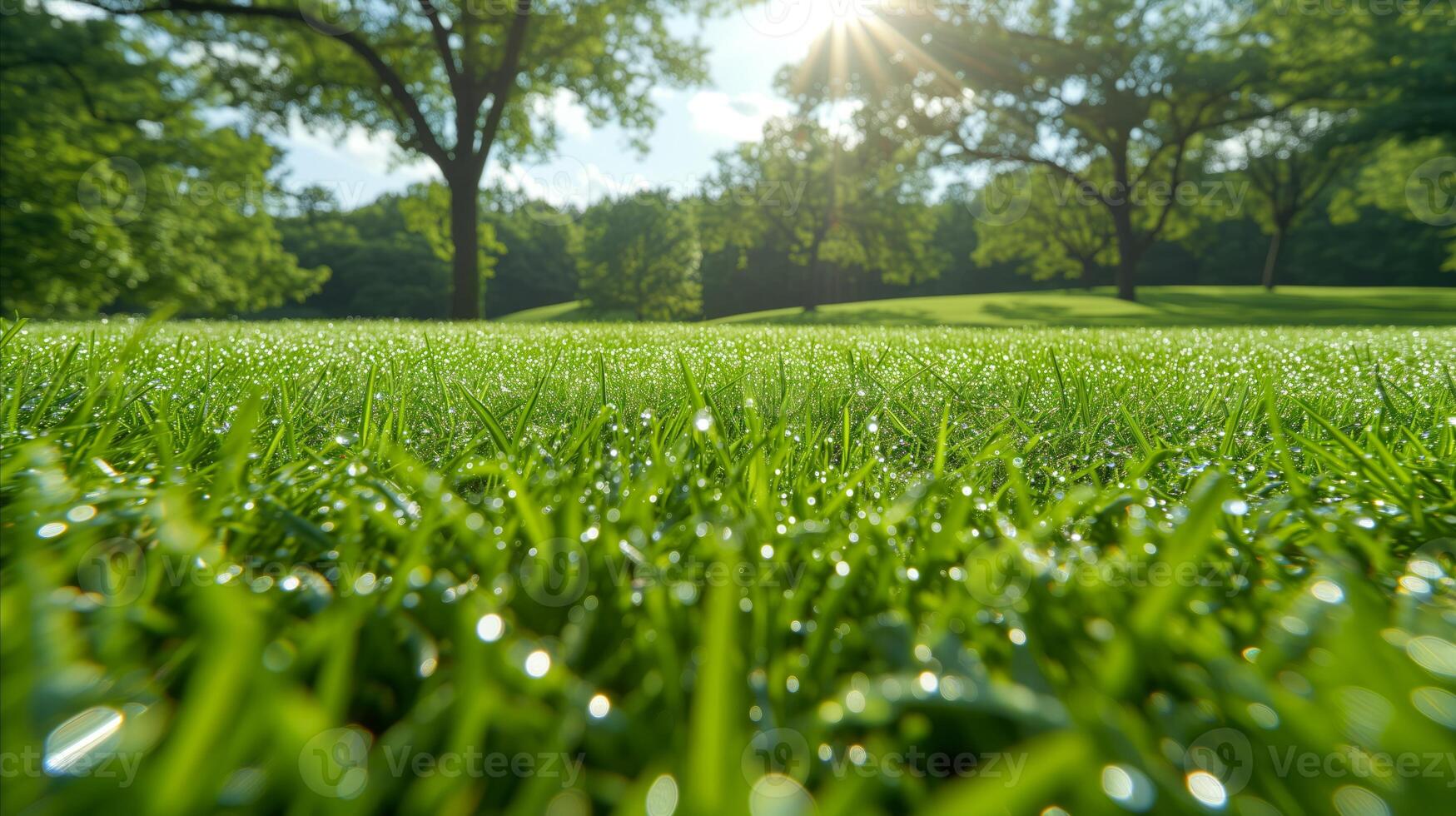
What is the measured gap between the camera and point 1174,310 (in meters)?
23.7

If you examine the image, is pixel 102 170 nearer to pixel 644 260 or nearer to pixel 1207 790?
pixel 1207 790

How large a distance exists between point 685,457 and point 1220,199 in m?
46.5

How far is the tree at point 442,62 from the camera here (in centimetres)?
1496

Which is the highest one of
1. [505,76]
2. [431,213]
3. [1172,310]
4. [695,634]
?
[505,76]

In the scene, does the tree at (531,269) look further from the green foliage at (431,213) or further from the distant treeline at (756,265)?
the green foliage at (431,213)

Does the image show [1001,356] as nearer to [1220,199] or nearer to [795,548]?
[795,548]

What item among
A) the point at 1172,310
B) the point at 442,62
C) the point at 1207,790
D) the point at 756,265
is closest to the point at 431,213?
the point at 442,62

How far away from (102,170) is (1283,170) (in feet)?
162

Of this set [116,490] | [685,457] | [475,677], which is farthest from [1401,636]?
[116,490]

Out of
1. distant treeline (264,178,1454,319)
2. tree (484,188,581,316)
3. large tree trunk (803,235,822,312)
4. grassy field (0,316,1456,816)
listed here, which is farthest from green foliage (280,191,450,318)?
grassy field (0,316,1456,816)

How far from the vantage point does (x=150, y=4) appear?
13.2m

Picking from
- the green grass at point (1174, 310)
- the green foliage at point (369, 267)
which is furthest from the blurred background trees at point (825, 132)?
the green foliage at point (369, 267)

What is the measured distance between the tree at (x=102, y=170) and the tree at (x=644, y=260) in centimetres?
2558

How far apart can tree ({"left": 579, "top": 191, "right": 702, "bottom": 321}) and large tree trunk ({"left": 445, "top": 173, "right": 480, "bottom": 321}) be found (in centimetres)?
3167
